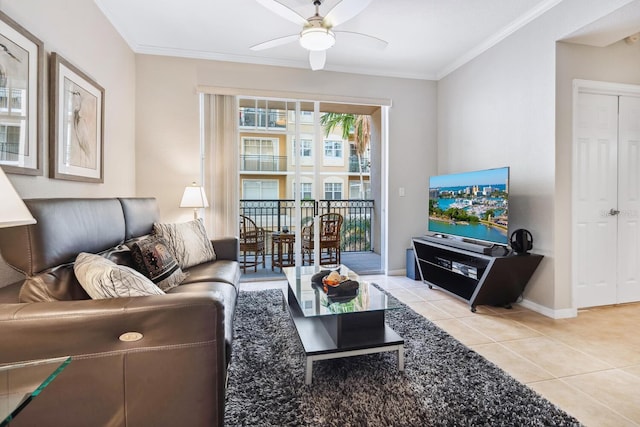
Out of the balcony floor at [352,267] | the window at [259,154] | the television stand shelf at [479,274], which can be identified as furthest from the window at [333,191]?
the television stand shelf at [479,274]

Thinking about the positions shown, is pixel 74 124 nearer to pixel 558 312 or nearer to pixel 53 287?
pixel 53 287

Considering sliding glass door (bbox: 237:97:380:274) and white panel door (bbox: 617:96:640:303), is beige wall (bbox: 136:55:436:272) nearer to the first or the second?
sliding glass door (bbox: 237:97:380:274)

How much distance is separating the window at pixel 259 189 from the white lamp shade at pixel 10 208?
330cm

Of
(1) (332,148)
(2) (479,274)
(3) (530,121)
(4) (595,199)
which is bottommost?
(2) (479,274)

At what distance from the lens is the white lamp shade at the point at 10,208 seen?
34.1 inches

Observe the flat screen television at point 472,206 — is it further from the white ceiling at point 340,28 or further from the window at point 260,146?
the window at point 260,146

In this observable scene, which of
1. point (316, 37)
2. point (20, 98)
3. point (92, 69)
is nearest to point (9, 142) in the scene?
point (20, 98)

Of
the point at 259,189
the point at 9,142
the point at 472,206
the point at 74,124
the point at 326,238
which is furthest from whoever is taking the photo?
the point at 326,238

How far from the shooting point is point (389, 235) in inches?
173

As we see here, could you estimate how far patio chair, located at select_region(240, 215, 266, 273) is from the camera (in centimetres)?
429

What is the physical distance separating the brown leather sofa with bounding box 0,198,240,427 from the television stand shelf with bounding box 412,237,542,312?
2469 mm

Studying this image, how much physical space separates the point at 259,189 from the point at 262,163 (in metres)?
0.35

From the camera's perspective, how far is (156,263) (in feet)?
6.91

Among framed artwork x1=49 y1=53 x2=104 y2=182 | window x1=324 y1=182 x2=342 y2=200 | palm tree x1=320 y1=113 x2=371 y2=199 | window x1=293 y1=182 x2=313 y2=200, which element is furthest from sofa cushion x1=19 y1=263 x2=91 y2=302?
window x1=324 y1=182 x2=342 y2=200
